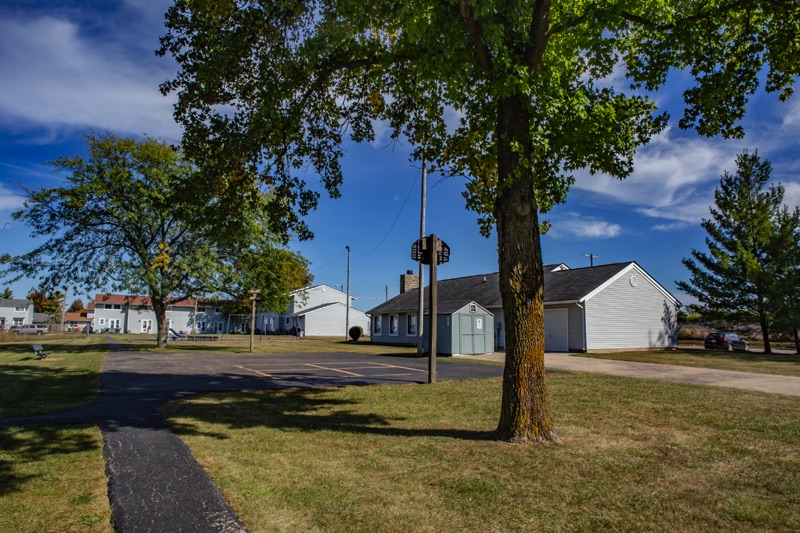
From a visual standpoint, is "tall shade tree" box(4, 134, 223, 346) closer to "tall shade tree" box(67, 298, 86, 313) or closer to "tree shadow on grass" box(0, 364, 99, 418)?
"tree shadow on grass" box(0, 364, 99, 418)

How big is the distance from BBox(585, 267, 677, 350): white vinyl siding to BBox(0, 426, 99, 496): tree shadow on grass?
2402 centimetres

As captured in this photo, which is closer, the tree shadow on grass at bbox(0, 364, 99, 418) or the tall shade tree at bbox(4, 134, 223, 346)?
the tree shadow on grass at bbox(0, 364, 99, 418)

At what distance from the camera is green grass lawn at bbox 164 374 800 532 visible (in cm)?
382

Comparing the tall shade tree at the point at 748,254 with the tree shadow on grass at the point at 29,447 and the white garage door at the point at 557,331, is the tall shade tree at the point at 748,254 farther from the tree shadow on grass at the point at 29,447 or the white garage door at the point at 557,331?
the tree shadow on grass at the point at 29,447

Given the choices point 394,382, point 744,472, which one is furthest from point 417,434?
point 394,382

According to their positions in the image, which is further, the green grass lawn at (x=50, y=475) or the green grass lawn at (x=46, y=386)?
the green grass lawn at (x=46, y=386)

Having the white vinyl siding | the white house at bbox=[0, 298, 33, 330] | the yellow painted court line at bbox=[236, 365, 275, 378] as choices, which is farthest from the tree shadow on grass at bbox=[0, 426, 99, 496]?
the white house at bbox=[0, 298, 33, 330]

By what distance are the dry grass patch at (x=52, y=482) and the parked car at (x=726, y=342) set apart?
1374 inches

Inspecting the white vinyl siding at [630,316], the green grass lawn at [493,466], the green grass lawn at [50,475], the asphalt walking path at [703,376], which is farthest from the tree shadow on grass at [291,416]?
the white vinyl siding at [630,316]

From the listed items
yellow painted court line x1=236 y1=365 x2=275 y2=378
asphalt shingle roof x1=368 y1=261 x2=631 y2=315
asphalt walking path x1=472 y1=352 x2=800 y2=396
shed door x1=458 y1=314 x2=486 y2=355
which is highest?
asphalt shingle roof x1=368 y1=261 x2=631 y2=315

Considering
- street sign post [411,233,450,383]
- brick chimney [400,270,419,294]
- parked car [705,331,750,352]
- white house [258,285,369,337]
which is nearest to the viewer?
street sign post [411,233,450,383]

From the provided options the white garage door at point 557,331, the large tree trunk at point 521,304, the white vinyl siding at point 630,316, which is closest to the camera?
the large tree trunk at point 521,304

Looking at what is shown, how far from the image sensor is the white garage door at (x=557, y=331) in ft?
87.5

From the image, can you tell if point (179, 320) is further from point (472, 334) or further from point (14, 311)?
point (472, 334)
